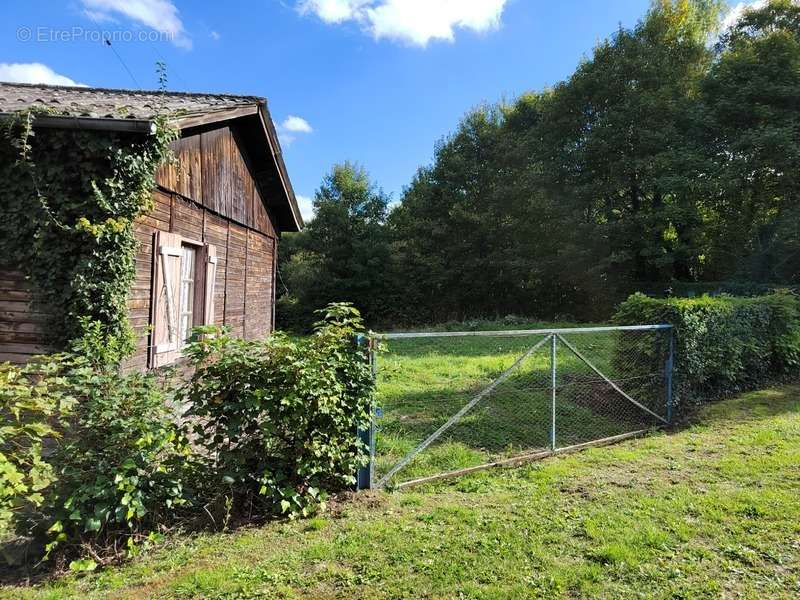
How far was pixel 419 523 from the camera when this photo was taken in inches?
144

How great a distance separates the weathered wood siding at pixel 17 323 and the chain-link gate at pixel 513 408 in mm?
3783

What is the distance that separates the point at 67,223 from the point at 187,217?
2.21 metres

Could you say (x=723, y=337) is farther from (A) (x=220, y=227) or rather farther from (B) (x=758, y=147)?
(B) (x=758, y=147)

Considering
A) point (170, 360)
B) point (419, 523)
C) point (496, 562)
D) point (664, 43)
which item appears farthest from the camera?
point (664, 43)

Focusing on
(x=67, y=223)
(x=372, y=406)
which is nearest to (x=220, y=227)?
(x=67, y=223)

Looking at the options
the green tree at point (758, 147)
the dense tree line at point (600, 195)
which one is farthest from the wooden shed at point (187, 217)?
the green tree at point (758, 147)

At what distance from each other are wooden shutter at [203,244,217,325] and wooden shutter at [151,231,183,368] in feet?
3.16

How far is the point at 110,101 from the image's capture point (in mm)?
6090

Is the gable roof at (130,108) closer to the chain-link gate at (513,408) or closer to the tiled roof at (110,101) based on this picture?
the tiled roof at (110,101)

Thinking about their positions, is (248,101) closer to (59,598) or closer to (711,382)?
(59,598)

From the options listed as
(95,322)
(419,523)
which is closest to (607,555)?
(419,523)

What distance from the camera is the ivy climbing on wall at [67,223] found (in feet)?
15.3

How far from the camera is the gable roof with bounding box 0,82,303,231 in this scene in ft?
15.2

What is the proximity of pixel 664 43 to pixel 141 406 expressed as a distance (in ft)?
88.8
